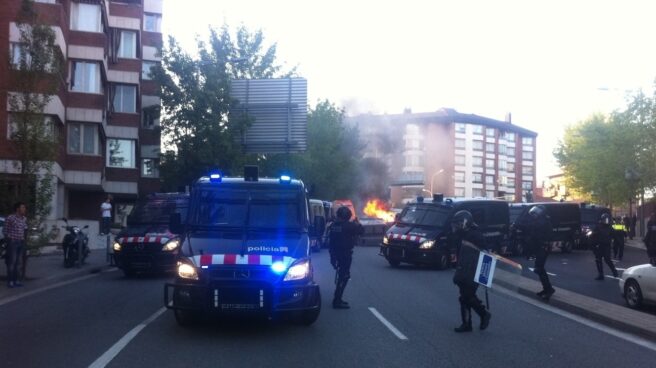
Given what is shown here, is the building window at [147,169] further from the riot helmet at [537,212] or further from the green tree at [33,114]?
the riot helmet at [537,212]

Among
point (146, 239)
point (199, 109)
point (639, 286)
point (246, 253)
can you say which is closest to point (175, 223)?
point (246, 253)

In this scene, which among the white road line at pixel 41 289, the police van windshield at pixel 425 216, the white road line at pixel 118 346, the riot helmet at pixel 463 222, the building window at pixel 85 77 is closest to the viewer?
the white road line at pixel 118 346

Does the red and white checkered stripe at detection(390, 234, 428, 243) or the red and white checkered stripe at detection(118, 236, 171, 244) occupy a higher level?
the red and white checkered stripe at detection(118, 236, 171, 244)

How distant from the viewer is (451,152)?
85.9 metres

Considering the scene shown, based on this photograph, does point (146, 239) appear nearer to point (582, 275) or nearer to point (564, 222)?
point (582, 275)

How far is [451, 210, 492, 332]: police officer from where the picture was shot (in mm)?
10266

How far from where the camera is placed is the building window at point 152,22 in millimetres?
50031

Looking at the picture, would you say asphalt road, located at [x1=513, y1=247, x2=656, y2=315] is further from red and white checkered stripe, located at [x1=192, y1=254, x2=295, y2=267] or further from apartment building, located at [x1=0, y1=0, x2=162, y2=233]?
apartment building, located at [x1=0, y1=0, x2=162, y2=233]

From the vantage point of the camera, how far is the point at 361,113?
60219mm

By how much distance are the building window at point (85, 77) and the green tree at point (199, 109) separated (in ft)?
10.5

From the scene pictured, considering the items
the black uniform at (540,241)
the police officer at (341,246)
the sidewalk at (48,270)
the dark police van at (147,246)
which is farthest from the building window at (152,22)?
the black uniform at (540,241)

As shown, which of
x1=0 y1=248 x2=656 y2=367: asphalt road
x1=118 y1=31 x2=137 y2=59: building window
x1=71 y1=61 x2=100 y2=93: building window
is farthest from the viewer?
x1=118 y1=31 x2=137 y2=59: building window

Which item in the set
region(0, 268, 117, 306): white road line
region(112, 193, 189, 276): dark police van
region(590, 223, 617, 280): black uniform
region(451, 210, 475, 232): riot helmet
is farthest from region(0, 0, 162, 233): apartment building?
region(451, 210, 475, 232): riot helmet

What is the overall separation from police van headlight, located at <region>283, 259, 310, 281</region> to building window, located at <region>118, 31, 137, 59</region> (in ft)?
116
